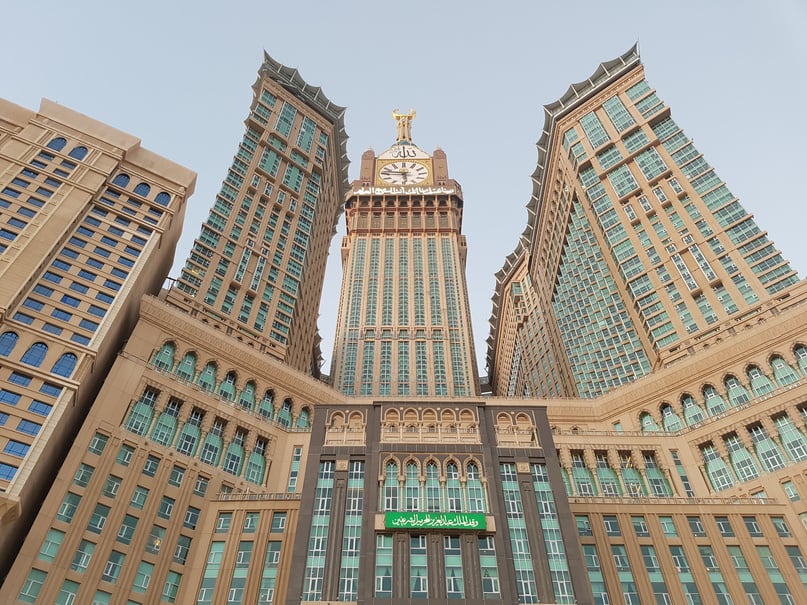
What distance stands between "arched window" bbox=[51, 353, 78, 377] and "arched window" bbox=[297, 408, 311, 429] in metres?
24.2

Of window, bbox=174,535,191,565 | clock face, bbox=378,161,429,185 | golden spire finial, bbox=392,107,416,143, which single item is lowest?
window, bbox=174,535,191,565

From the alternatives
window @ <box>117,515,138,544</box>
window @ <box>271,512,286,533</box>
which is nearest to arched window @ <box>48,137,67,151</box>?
window @ <box>117,515,138,544</box>

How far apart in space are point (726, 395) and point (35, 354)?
6644 cm

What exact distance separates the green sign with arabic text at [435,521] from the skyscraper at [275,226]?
43042mm

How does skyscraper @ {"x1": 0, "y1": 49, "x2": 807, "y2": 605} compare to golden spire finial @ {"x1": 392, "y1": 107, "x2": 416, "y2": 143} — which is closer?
skyscraper @ {"x1": 0, "y1": 49, "x2": 807, "y2": 605}

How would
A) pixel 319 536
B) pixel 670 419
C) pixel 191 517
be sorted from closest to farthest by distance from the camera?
1. pixel 319 536
2. pixel 191 517
3. pixel 670 419

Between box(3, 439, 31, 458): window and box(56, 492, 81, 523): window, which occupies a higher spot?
box(3, 439, 31, 458): window

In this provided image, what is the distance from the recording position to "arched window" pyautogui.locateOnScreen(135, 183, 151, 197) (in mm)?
76688

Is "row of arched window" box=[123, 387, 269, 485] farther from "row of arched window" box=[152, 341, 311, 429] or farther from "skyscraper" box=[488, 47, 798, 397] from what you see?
"skyscraper" box=[488, 47, 798, 397]

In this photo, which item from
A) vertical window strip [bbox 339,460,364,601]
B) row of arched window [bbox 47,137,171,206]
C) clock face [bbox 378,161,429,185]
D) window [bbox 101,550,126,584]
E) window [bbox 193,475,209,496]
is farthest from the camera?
clock face [bbox 378,161,429,185]

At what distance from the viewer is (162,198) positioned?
78000 millimetres

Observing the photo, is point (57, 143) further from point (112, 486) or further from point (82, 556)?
point (82, 556)

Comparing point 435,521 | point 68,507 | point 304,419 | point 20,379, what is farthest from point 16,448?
point 435,521

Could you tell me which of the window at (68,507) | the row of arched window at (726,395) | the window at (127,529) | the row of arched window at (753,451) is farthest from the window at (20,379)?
the row of arched window at (753,451)
